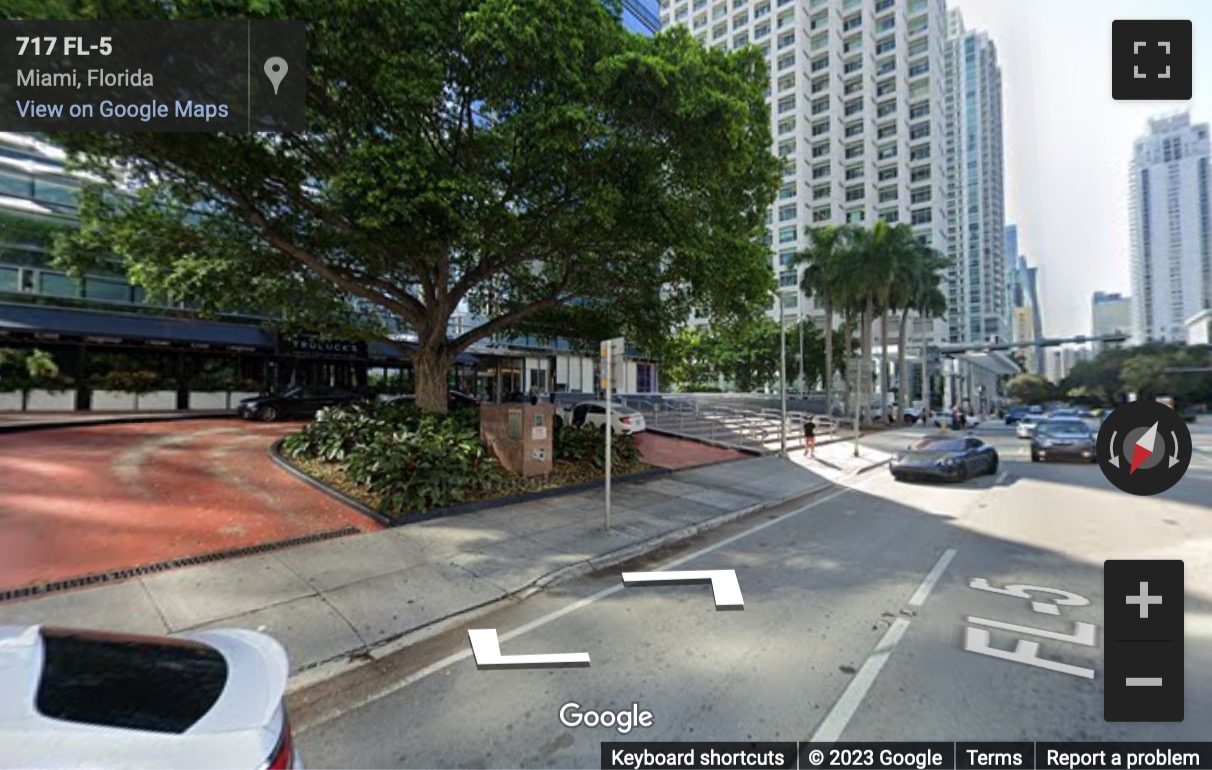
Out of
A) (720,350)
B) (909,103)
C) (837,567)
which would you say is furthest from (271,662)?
(909,103)

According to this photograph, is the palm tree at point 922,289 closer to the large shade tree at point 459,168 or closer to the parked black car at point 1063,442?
the parked black car at point 1063,442

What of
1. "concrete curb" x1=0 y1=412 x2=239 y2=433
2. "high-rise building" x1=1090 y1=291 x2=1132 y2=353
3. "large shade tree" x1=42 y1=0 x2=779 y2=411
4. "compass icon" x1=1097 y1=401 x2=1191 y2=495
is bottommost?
"concrete curb" x1=0 y1=412 x2=239 y2=433

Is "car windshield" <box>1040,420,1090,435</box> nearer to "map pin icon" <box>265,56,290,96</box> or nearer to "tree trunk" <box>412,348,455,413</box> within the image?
"tree trunk" <box>412,348,455,413</box>

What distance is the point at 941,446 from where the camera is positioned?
13148mm

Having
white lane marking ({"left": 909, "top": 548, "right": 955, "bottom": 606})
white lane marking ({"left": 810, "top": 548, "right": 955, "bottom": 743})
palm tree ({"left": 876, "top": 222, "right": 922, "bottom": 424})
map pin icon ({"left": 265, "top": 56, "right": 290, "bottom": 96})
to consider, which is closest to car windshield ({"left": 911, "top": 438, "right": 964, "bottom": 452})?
white lane marking ({"left": 909, "top": 548, "right": 955, "bottom": 606})

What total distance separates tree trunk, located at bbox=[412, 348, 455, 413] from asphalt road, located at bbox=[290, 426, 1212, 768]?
759cm

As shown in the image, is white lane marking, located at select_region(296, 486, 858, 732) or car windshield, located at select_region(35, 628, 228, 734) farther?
white lane marking, located at select_region(296, 486, 858, 732)

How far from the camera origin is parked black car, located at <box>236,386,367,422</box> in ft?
58.3

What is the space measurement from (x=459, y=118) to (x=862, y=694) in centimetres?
1084

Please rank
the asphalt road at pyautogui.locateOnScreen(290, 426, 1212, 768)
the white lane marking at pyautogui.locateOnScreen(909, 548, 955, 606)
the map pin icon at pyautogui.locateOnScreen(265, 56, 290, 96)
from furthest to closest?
the map pin icon at pyautogui.locateOnScreen(265, 56, 290, 96), the white lane marking at pyautogui.locateOnScreen(909, 548, 955, 606), the asphalt road at pyautogui.locateOnScreen(290, 426, 1212, 768)

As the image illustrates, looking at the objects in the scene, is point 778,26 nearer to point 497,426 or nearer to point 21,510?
point 497,426

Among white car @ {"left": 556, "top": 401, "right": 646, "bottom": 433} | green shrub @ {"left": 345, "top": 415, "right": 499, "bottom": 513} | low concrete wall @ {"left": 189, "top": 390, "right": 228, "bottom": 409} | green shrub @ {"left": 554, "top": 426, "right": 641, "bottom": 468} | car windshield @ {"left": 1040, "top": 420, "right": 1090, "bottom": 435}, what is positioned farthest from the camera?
low concrete wall @ {"left": 189, "top": 390, "right": 228, "bottom": 409}

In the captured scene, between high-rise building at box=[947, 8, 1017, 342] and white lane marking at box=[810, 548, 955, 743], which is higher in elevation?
high-rise building at box=[947, 8, 1017, 342]

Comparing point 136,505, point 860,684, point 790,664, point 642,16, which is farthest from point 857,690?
point 642,16
